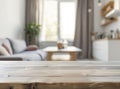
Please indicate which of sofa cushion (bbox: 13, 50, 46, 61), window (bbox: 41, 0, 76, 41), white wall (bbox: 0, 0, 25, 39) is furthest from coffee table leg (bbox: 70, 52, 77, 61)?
window (bbox: 41, 0, 76, 41)

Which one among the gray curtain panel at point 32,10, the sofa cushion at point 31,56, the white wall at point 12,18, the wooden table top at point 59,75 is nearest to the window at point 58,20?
the gray curtain panel at point 32,10

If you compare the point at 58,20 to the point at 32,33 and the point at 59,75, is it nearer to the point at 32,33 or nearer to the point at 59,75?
the point at 32,33

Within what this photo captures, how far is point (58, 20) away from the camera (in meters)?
7.59

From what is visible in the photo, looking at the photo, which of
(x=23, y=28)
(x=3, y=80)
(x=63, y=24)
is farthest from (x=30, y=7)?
(x=3, y=80)

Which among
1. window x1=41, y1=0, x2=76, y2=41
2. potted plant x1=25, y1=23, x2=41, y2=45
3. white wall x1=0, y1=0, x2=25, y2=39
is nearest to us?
white wall x1=0, y1=0, x2=25, y2=39

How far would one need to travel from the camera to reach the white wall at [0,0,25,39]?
17.0 ft

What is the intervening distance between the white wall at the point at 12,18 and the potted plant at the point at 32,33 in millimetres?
223

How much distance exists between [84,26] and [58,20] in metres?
1.05

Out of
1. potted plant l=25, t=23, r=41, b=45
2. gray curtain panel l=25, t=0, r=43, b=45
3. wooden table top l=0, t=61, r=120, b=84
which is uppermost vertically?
gray curtain panel l=25, t=0, r=43, b=45

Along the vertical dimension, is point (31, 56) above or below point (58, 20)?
below

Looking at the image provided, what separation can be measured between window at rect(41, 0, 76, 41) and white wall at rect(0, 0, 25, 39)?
3.04 feet

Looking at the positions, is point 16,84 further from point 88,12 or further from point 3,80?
point 88,12

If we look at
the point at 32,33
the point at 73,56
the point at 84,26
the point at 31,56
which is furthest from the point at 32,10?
the point at 31,56

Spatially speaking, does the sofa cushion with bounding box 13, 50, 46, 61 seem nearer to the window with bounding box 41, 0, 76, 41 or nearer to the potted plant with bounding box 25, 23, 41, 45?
the potted plant with bounding box 25, 23, 41, 45
